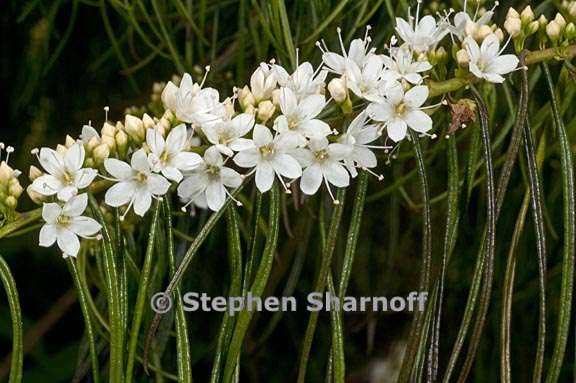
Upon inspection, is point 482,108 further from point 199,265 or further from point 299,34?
point 199,265

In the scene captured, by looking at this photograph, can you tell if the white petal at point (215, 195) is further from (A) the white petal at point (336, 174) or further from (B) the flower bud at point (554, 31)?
(B) the flower bud at point (554, 31)

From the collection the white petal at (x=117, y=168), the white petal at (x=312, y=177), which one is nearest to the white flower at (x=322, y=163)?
the white petal at (x=312, y=177)

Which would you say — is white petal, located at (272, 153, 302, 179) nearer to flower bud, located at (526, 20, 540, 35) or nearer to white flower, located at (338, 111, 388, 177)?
white flower, located at (338, 111, 388, 177)

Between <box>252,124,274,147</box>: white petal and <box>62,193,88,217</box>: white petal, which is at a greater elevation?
<box>252,124,274,147</box>: white petal

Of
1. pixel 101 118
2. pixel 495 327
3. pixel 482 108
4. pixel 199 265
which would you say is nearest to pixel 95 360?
pixel 482 108

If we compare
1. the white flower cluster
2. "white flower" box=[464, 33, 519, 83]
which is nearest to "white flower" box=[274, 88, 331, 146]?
the white flower cluster

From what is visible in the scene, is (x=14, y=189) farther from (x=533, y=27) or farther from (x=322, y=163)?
(x=533, y=27)

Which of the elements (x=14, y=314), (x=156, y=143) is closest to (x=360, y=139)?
(x=156, y=143)
